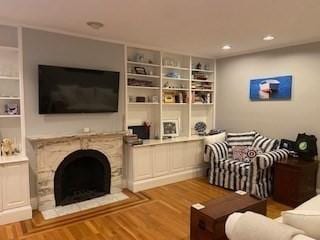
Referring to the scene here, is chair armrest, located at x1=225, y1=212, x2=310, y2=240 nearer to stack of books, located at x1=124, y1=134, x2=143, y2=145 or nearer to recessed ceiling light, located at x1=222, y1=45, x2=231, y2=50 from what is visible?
stack of books, located at x1=124, y1=134, x2=143, y2=145

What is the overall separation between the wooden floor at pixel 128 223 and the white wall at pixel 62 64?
2.18ft

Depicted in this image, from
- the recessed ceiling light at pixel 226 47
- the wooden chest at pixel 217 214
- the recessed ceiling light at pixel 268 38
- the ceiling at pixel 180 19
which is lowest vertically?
the wooden chest at pixel 217 214

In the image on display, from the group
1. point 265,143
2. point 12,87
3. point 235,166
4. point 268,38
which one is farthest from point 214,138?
point 12,87

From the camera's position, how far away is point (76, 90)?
355 centimetres

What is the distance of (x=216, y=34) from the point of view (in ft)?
11.5

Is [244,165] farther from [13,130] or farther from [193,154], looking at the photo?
[13,130]

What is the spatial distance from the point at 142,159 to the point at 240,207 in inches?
79.2

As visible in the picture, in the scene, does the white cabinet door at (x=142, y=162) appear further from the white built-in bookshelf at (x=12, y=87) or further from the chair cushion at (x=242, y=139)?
the white built-in bookshelf at (x=12, y=87)

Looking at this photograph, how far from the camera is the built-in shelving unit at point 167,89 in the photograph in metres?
4.36

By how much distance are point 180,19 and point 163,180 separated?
268 cm

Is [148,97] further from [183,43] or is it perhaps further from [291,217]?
[291,217]

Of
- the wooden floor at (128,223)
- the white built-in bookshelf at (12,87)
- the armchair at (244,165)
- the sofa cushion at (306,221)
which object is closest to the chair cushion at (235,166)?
the armchair at (244,165)

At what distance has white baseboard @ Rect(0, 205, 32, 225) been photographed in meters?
2.95

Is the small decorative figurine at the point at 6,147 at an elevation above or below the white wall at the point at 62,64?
below
